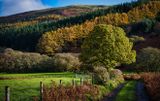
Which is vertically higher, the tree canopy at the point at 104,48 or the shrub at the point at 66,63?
the tree canopy at the point at 104,48

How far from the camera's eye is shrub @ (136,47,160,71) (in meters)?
103

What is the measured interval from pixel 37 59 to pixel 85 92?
6806 cm

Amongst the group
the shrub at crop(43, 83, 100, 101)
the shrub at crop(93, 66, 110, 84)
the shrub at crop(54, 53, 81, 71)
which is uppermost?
the shrub at crop(43, 83, 100, 101)

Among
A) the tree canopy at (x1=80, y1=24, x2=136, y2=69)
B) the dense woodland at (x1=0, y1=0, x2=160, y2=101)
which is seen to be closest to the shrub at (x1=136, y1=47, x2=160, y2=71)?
the dense woodland at (x1=0, y1=0, x2=160, y2=101)

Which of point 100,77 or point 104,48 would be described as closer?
point 100,77

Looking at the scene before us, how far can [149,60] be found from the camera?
10444 cm

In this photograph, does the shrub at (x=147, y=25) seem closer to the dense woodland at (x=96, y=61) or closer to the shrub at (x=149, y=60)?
the dense woodland at (x=96, y=61)

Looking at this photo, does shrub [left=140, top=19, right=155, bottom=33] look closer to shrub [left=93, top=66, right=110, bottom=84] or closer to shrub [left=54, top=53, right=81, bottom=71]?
shrub [left=54, top=53, right=81, bottom=71]

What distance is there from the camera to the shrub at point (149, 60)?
102938 mm

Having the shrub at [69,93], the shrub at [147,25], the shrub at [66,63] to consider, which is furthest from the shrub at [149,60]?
the shrub at [147,25]

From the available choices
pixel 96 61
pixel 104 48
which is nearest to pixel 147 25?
pixel 104 48

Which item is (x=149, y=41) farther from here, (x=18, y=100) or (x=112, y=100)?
(x=18, y=100)

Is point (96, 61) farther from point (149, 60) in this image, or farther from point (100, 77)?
point (149, 60)

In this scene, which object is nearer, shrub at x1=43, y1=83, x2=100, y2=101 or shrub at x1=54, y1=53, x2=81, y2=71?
shrub at x1=43, y1=83, x2=100, y2=101
